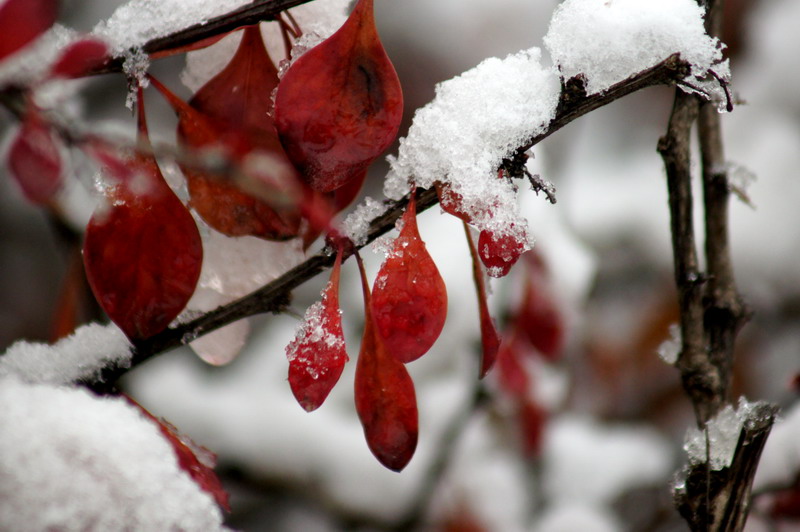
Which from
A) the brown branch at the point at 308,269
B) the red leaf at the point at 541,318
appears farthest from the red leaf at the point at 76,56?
the red leaf at the point at 541,318

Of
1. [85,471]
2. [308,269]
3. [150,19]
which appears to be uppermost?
[150,19]

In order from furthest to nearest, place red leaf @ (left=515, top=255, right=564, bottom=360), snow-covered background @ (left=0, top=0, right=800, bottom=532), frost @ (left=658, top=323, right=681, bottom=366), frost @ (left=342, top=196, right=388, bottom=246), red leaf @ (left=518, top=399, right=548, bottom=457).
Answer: snow-covered background @ (left=0, top=0, right=800, bottom=532), red leaf @ (left=518, top=399, right=548, bottom=457), red leaf @ (left=515, top=255, right=564, bottom=360), frost @ (left=658, top=323, right=681, bottom=366), frost @ (left=342, top=196, right=388, bottom=246)

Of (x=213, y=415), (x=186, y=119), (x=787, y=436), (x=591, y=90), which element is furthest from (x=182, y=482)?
(x=213, y=415)

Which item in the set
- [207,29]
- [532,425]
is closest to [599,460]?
[532,425]

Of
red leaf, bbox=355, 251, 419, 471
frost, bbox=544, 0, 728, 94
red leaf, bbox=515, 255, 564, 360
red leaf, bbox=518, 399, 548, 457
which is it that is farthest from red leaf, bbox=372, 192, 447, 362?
red leaf, bbox=518, 399, 548, 457

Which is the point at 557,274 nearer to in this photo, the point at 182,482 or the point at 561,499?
the point at 561,499

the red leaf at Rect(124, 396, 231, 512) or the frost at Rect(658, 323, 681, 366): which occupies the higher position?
the frost at Rect(658, 323, 681, 366)

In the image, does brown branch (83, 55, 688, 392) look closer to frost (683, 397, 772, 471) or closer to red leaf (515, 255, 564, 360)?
frost (683, 397, 772, 471)

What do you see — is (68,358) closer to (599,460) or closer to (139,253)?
(139,253)

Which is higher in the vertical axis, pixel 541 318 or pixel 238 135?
pixel 541 318
